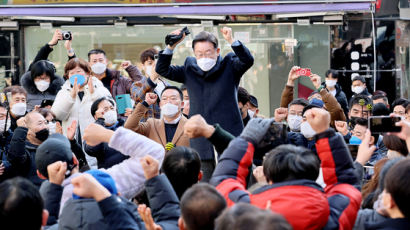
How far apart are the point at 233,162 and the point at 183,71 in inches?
95.4

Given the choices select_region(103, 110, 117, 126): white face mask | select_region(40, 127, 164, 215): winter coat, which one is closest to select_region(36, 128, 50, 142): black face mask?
select_region(103, 110, 117, 126): white face mask

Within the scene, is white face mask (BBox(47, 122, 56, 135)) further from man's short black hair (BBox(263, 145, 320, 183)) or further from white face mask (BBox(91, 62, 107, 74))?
man's short black hair (BBox(263, 145, 320, 183))

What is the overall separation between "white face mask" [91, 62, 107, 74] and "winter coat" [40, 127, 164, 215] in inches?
178

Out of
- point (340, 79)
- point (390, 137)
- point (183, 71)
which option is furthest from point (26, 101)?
point (340, 79)

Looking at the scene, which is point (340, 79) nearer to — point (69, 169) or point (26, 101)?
point (26, 101)

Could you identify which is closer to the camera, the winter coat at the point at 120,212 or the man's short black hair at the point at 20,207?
the man's short black hair at the point at 20,207

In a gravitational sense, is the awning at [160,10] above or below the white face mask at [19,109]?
above

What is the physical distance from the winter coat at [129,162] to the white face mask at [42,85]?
4.09 metres

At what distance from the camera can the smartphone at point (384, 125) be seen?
4.04 metres

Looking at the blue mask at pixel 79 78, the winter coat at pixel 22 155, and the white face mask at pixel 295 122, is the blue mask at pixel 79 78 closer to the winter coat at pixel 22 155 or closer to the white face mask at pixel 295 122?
the winter coat at pixel 22 155

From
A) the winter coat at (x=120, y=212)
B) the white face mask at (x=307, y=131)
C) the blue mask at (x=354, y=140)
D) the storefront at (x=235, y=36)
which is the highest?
the storefront at (x=235, y=36)

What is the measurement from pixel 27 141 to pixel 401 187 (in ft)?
13.7

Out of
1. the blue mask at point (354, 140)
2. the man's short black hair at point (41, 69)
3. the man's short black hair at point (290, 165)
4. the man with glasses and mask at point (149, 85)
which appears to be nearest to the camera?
the man's short black hair at point (290, 165)

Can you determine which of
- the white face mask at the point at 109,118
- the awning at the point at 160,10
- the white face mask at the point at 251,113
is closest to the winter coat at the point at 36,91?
the white face mask at the point at 109,118
